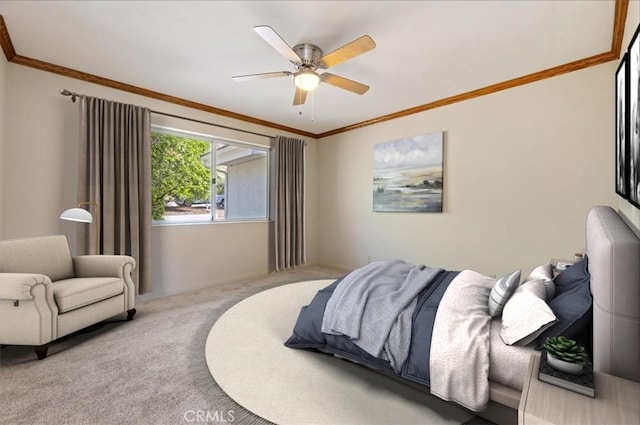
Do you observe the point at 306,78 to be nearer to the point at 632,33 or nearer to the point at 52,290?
the point at 632,33

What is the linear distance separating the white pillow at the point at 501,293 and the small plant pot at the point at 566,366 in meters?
0.51

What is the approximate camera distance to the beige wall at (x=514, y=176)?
277 centimetres

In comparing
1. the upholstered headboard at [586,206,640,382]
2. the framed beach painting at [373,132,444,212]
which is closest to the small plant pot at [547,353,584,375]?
the upholstered headboard at [586,206,640,382]

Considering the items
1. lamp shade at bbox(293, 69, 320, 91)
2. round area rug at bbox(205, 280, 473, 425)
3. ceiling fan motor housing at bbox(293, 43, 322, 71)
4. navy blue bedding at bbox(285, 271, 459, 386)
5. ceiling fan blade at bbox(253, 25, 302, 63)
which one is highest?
ceiling fan motor housing at bbox(293, 43, 322, 71)

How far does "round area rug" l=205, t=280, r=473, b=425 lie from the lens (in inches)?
61.4

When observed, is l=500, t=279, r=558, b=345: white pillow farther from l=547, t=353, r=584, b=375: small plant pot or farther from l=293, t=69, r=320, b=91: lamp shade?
l=293, t=69, r=320, b=91: lamp shade

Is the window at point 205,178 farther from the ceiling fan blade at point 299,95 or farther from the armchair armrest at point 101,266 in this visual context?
the ceiling fan blade at point 299,95

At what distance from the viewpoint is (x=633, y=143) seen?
151 cm

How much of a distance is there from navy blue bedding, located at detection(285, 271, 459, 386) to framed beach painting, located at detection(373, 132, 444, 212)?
1859mm

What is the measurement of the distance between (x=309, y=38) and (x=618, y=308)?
8.28 feet

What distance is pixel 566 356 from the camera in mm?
1029

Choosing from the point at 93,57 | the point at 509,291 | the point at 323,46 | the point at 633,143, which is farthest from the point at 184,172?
the point at 633,143

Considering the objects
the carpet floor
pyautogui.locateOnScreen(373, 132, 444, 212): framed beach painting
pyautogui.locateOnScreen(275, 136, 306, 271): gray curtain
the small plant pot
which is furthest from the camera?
pyautogui.locateOnScreen(275, 136, 306, 271): gray curtain

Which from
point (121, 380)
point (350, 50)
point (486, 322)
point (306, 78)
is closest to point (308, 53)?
point (306, 78)
